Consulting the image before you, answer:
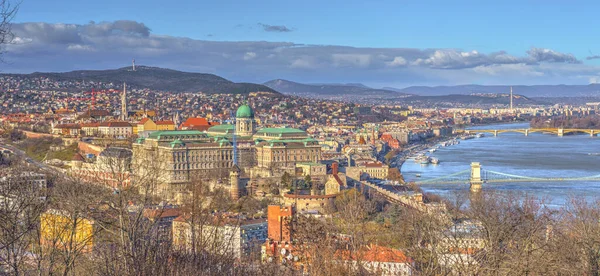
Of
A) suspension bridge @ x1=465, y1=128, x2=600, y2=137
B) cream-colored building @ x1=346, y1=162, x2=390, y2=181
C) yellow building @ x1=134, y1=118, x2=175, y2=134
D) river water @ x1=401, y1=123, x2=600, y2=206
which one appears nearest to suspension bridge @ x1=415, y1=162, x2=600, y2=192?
river water @ x1=401, y1=123, x2=600, y2=206

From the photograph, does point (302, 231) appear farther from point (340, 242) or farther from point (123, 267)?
point (123, 267)

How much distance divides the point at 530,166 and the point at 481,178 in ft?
18.2

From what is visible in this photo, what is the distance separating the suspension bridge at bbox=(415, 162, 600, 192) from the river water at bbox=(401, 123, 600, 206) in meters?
0.28

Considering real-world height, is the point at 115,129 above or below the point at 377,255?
above

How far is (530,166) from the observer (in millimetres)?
31688

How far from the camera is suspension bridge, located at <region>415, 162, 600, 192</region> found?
2549 cm

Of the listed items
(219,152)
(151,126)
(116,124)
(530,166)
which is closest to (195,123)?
(151,126)

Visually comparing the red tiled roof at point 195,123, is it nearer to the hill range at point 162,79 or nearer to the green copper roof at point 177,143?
the green copper roof at point 177,143

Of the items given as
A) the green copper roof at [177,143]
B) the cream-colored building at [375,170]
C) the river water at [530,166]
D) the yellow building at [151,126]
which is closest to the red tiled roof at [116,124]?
the yellow building at [151,126]

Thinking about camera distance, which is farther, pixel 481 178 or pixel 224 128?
pixel 224 128

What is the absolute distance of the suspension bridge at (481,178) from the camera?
25494mm

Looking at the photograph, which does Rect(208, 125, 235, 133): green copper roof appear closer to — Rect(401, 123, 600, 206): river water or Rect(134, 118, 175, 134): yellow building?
Rect(134, 118, 175, 134): yellow building

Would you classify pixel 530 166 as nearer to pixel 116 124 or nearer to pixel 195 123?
pixel 195 123

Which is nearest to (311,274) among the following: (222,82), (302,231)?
(302,231)
